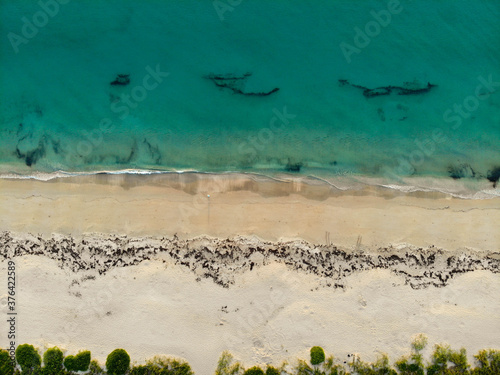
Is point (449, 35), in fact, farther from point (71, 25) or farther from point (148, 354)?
point (148, 354)

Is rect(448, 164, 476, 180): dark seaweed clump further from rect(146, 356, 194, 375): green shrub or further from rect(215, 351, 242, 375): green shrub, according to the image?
rect(146, 356, 194, 375): green shrub

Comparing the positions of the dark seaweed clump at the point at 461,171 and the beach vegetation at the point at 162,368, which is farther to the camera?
the dark seaweed clump at the point at 461,171

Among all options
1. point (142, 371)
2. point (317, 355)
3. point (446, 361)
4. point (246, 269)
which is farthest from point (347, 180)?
point (142, 371)

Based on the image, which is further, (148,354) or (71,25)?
(71,25)

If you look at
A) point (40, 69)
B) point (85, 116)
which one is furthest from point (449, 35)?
point (40, 69)

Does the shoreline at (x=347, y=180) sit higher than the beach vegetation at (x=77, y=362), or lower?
higher

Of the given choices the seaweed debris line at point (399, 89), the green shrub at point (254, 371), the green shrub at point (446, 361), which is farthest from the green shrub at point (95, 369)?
the seaweed debris line at point (399, 89)

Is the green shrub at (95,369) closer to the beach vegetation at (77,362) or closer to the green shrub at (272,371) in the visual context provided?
the beach vegetation at (77,362)
